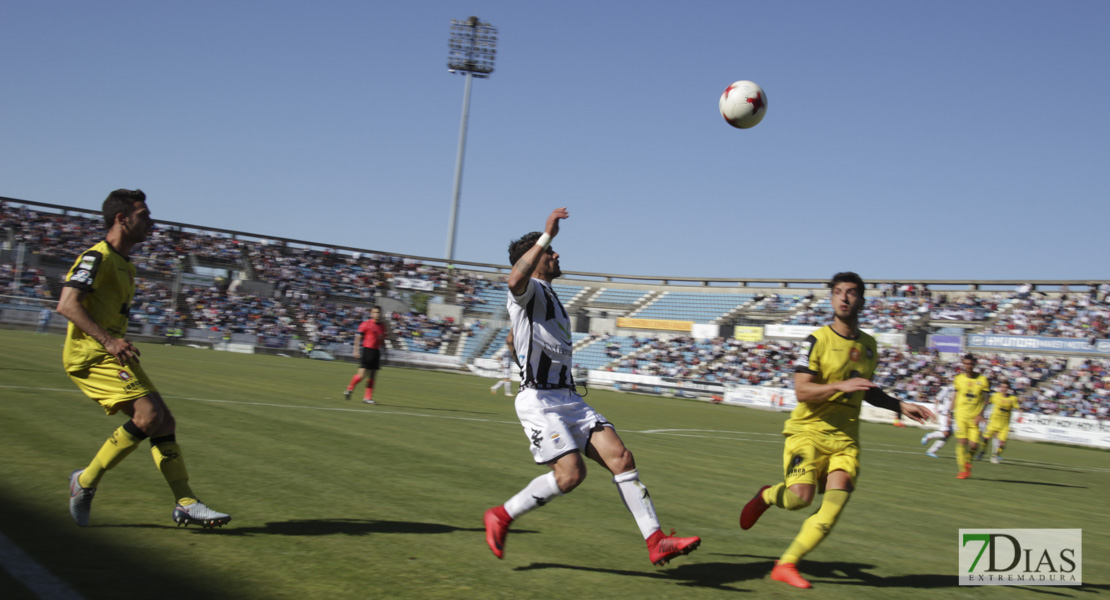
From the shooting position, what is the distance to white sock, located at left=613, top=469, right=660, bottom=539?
5.30 metres

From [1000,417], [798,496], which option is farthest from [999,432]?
[798,496]

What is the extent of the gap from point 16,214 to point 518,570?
2319 inches

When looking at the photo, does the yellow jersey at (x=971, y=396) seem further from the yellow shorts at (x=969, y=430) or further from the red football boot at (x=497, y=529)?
the red football boot at (x=497, y=529)

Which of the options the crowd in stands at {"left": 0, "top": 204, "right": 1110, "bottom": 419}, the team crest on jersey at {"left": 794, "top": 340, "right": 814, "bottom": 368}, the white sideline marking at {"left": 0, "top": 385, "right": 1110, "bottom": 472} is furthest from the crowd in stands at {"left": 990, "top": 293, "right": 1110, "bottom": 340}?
the team crest on jersey at {"left": 794, "top": 340, "right": 814, "bottom": 368}

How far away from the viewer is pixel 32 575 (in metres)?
4.21

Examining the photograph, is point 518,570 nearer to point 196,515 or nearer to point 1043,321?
point 196,515

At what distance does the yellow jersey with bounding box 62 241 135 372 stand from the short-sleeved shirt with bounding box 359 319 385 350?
13725 millimetres

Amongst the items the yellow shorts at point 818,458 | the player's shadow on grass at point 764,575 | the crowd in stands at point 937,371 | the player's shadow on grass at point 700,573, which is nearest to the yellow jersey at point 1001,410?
the player's shadow on grass at point 764,575

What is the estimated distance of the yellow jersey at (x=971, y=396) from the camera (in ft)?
50.7

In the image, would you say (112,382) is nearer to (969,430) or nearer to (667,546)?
(667,546)

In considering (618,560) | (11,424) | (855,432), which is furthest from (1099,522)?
(11,424)

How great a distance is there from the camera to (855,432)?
5.96 m

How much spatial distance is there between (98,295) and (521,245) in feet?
9.64

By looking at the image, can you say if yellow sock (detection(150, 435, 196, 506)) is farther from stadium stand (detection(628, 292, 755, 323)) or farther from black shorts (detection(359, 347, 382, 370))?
stadium stand (detection(628, 292, 755, 323))
